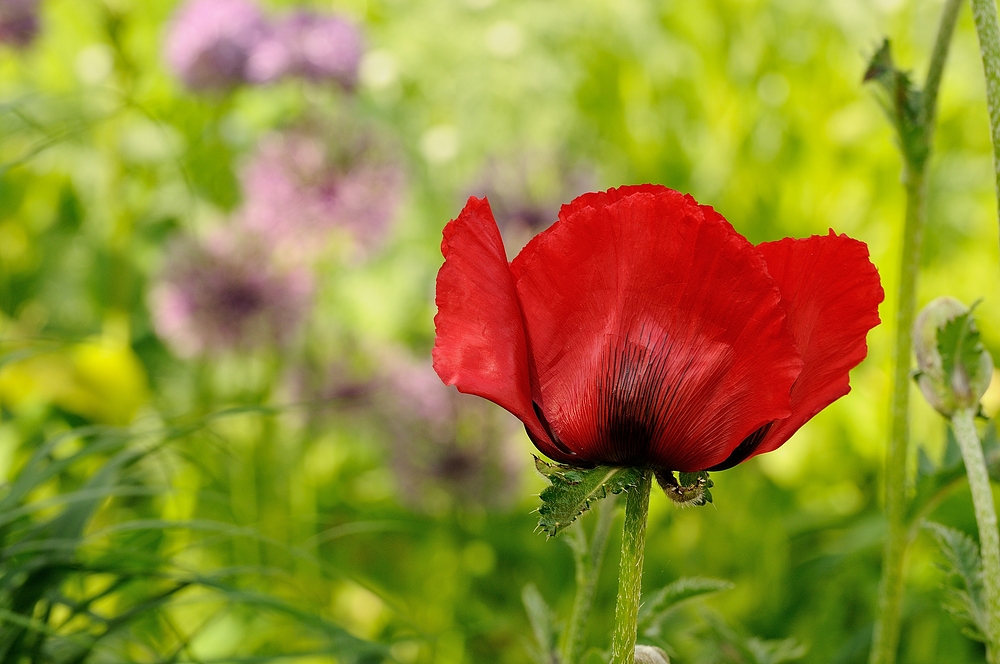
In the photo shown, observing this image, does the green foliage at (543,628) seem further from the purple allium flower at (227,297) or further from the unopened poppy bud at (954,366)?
the purple allium flower at (227,297)

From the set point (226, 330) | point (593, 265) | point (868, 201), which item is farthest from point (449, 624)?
point (868, 201)

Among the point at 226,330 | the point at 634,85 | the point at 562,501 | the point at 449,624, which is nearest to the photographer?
the point at 562,501

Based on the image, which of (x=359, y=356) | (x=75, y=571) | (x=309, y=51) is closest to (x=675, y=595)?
(x=75, y=571)

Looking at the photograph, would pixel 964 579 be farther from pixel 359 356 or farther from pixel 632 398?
pixel 359 356

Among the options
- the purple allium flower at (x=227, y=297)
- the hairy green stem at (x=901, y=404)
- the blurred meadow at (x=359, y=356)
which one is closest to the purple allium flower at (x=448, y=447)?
the blurred meadow at (x=359, y=356)

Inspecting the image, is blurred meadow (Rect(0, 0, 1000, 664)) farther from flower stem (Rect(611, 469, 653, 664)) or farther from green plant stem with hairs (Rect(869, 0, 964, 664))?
flower stem (Rect(611, 469, 653, 664))

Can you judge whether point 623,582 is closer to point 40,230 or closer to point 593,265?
point 593,265
